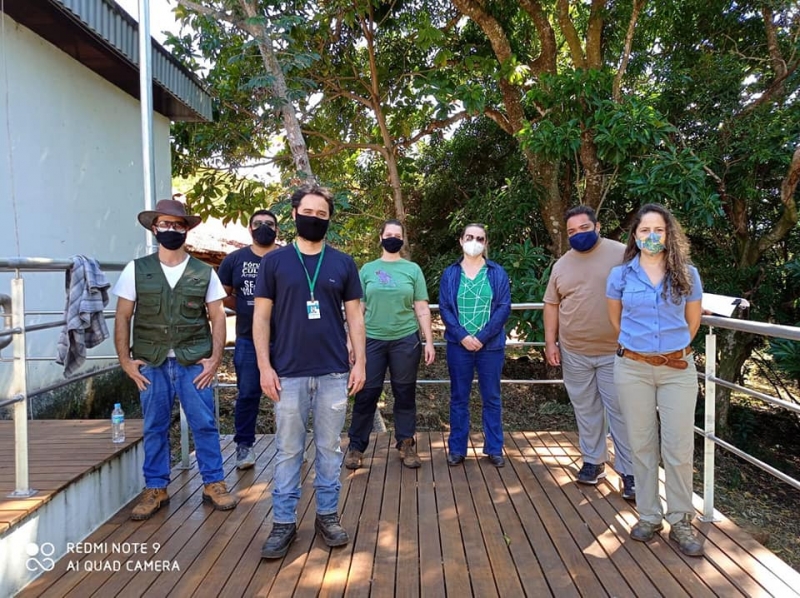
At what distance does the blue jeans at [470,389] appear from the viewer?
386cm

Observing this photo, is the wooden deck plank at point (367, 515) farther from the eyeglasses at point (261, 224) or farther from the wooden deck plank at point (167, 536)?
the eyeglasses at point (261, 224)

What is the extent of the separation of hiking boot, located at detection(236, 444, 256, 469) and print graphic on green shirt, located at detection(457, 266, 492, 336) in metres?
1.67

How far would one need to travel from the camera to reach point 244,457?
3.93 metres

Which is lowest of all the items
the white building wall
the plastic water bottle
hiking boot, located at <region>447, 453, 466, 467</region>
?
hiking boot, located at <region>447, 453, 466, 467</region>

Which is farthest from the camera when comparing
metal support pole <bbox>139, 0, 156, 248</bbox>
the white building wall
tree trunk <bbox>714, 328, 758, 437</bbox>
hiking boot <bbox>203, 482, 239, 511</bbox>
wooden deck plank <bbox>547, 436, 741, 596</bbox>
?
tree trunk <bbox>714, 328, 758, 437</bbox>

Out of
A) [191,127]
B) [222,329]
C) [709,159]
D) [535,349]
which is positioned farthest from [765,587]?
[191,127]

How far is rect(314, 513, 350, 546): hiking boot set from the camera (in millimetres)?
2801

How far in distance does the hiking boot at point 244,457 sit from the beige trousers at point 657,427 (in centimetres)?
241

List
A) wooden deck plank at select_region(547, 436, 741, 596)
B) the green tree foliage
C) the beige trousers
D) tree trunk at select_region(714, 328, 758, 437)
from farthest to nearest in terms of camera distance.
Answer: tree trunk at select_region(714, 328, 758, 437) → the green tree foliage → the beige trousers → wooden deck plank at select_region(547, 436, 741, 596)

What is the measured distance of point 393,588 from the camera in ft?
8.07

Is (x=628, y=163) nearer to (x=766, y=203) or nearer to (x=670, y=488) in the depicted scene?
(x=766, y=203)

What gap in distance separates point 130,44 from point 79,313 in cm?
401

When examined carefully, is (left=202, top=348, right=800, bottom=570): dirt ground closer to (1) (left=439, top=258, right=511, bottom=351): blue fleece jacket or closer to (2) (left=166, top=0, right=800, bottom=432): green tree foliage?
(2) (left=166, top=0, right=800, bottom=432): green tree foliage

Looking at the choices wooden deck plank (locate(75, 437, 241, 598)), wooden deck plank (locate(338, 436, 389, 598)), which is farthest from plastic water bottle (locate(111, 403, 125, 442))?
wooden deck plank (locate(338, 436, 389, 598))
